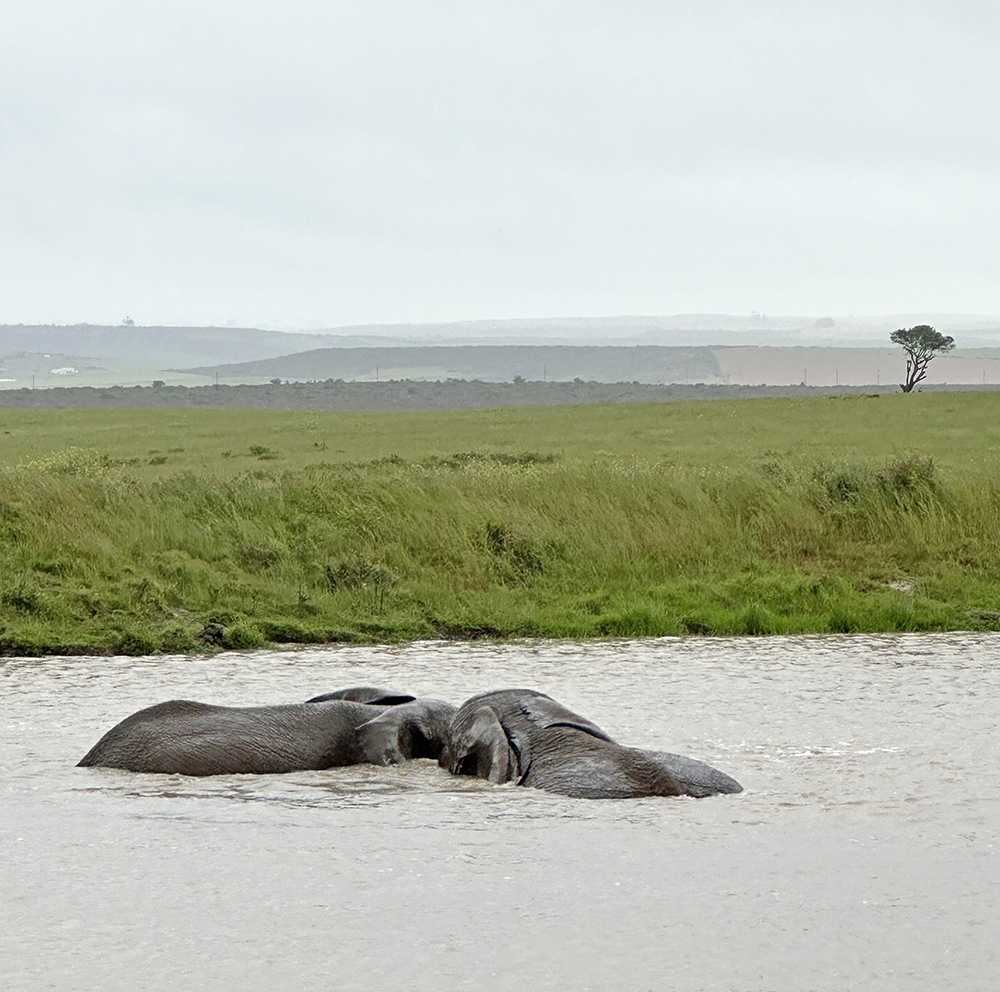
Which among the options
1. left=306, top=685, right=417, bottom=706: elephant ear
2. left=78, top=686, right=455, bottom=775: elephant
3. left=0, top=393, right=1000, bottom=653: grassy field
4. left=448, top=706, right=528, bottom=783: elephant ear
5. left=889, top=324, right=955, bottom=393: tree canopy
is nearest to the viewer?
left=448, top=706, right=528, bottom=783: elephant ear

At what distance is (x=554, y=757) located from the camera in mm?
7977

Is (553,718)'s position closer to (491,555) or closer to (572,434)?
(491,555)

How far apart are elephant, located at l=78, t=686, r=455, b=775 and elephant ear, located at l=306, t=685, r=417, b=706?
0.44 ft

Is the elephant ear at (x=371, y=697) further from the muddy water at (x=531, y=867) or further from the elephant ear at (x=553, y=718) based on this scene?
the elephant ear at (x=553, y=718)

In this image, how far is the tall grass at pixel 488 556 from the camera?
47.6 ft

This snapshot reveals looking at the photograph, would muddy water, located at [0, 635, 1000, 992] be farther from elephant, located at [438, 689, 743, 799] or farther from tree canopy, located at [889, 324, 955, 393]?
tree canopy, located at [889, 324, 955, 393]

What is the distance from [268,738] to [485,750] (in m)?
1.23

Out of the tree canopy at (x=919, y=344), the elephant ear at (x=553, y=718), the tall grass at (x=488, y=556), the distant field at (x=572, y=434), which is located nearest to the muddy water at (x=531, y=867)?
the elephant ear at (x=553, y=718)

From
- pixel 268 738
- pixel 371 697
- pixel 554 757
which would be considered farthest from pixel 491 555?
pixel 554 757

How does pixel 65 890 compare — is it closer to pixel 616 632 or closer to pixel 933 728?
pixel 933 728

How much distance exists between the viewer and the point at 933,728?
9.77 metres

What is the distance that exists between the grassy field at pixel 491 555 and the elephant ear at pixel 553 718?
5.84 meters

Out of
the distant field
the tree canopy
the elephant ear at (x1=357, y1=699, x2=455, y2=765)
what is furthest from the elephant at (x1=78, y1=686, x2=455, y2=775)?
the tree canopy

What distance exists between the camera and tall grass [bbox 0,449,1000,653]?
1451cm
